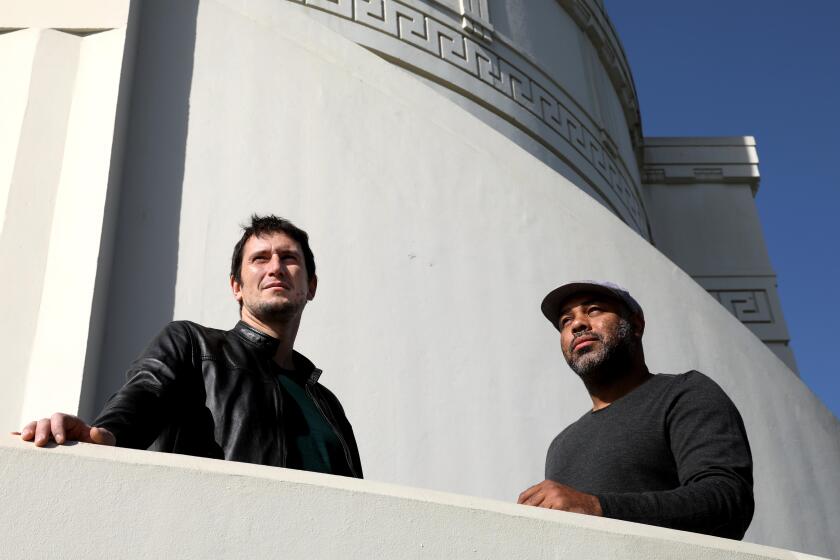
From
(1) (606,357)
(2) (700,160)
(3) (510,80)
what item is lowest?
(1) (606,357)

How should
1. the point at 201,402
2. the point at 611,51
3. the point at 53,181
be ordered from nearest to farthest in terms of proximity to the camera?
the point at 201,402 < the point at 53,181 < the point at 611,51

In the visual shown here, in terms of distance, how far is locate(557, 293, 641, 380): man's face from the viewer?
97.7 inches

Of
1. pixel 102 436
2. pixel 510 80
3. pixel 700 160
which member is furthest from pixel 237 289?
pixel 700 160

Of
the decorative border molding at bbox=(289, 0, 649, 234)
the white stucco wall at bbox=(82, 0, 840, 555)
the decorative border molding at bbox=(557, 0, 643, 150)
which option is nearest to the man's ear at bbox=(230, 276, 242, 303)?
the white stucco wall at bbox=(82, 0, 840, 555)

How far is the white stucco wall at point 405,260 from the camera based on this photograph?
3557 millimetres

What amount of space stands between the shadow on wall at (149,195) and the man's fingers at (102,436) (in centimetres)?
120

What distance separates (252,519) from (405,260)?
2209 millimetres

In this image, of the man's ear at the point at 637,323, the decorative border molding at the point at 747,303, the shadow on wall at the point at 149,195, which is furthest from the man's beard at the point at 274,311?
the decorative border molding at the point at 747,303

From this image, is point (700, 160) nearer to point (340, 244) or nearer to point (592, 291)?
point (340, 244)

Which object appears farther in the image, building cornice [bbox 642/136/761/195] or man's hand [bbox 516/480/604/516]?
building cornice [bbox 642/136/761/195]

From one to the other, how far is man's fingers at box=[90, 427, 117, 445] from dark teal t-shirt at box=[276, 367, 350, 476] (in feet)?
1.23

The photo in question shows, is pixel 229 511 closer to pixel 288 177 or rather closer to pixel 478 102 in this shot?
pixel 288 177

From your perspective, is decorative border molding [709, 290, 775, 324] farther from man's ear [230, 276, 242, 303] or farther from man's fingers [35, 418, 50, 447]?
man's fingers [35, 418, 50, 447]

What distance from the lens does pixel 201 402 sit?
2152 millimetres
